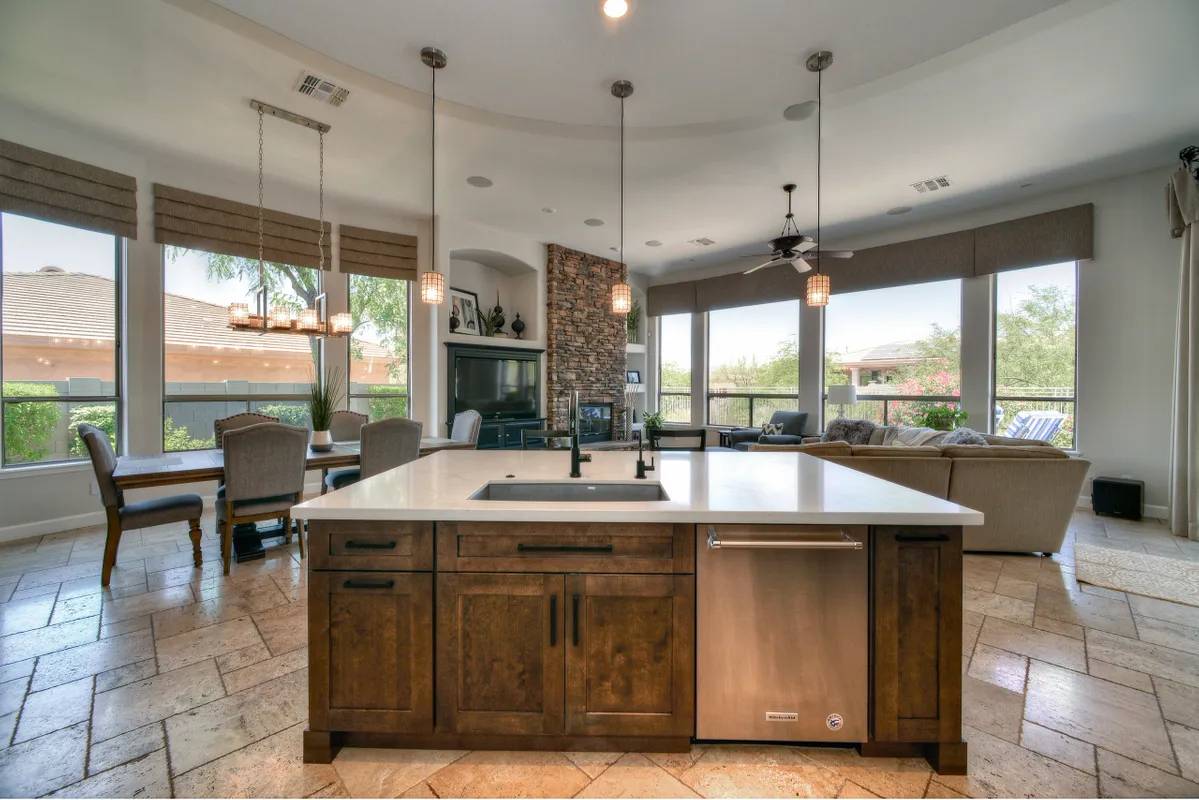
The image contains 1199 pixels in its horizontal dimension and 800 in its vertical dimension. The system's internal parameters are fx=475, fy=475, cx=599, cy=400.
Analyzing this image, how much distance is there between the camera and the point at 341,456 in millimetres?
3506

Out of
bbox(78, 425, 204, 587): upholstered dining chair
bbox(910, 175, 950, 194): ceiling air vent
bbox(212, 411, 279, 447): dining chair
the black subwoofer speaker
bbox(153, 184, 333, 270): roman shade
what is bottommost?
the black subwoofer speaker

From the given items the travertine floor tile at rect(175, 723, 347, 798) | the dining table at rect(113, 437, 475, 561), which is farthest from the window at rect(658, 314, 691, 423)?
the travertine floor tile at rect(175, 723, 347, 798)

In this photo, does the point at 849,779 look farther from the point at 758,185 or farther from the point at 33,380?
the point at 33,380

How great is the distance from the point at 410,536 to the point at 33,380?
15.2 feet

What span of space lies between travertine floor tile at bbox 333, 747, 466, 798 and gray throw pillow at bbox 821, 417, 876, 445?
542 centimetres

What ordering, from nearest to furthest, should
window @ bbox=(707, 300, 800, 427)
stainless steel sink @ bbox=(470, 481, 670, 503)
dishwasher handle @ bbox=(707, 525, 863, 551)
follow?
dishwasher handle @ bbox=(707, 525, 863, 551) < stainless steel sink @ bbox=(470, 481, 670, 503) < window @ bbox=(707, 300, 800, 427)

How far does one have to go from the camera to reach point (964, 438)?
4.21 m

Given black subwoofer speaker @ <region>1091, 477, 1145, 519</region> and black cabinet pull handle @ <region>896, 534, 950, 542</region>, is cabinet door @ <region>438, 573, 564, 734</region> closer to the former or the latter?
black cabinet pull handle @ <region>896, 534, 950, 542</region>

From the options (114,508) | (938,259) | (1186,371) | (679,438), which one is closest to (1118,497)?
(1186,371)

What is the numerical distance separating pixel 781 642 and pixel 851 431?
197 inches

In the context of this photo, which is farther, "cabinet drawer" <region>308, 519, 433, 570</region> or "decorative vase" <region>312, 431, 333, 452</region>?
"decorative vase" <region>312, 431, 333, 452</region>

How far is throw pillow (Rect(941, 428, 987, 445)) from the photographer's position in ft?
13.3

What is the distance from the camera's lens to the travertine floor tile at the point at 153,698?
1669 millimetres

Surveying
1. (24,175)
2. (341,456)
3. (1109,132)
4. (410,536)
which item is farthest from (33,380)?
(1109,132)
